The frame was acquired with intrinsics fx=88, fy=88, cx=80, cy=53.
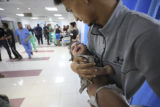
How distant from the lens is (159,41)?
0.34m

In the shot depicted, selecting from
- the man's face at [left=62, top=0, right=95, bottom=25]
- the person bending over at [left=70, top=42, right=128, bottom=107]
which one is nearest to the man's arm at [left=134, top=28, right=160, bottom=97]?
the person bending over at [left=70, top=42, right=128, bottom=107]

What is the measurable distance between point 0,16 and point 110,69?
14043mm

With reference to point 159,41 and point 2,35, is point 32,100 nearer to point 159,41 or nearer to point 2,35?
point 159,41

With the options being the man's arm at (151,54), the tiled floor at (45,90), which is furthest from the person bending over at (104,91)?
the tiled floor at (45,90)

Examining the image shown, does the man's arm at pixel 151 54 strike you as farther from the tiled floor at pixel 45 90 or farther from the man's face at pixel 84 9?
the tiled floor at pixel 45 90

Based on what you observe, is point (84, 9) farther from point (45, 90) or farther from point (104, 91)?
point (45, 90)

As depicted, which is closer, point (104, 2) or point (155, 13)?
point (104, 2)

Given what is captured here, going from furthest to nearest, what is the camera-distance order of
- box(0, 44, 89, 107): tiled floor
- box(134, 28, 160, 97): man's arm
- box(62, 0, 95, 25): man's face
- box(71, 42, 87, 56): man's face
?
box(0, 44, 89, 107): tiled floor, box(71, 42, 87, 56): man's face, box(62, 0, 95, 25): man's face, box(134, 28, 160, 97): man's arm

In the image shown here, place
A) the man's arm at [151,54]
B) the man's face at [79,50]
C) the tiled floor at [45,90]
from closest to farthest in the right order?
1. the man's arm at [151,54]
2. the man's face at [79,50]
3. the tiled floor at [45,90]

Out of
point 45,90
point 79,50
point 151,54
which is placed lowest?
point 45,90

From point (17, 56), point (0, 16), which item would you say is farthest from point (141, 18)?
point (0, 16)

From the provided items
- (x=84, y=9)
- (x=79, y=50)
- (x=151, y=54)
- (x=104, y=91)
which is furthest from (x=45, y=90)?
(x=151, y=54)

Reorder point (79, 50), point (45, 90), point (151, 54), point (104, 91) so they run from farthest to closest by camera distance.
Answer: point (45, 90) → point (79, 50) → point (104, 91) → point (151, 54)

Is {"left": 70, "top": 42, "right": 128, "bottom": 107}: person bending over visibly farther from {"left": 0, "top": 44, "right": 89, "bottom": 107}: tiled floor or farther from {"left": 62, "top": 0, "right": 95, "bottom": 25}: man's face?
{"left": 0, "top": 44, "right": 89, "bottom": 107}: tiled floor
